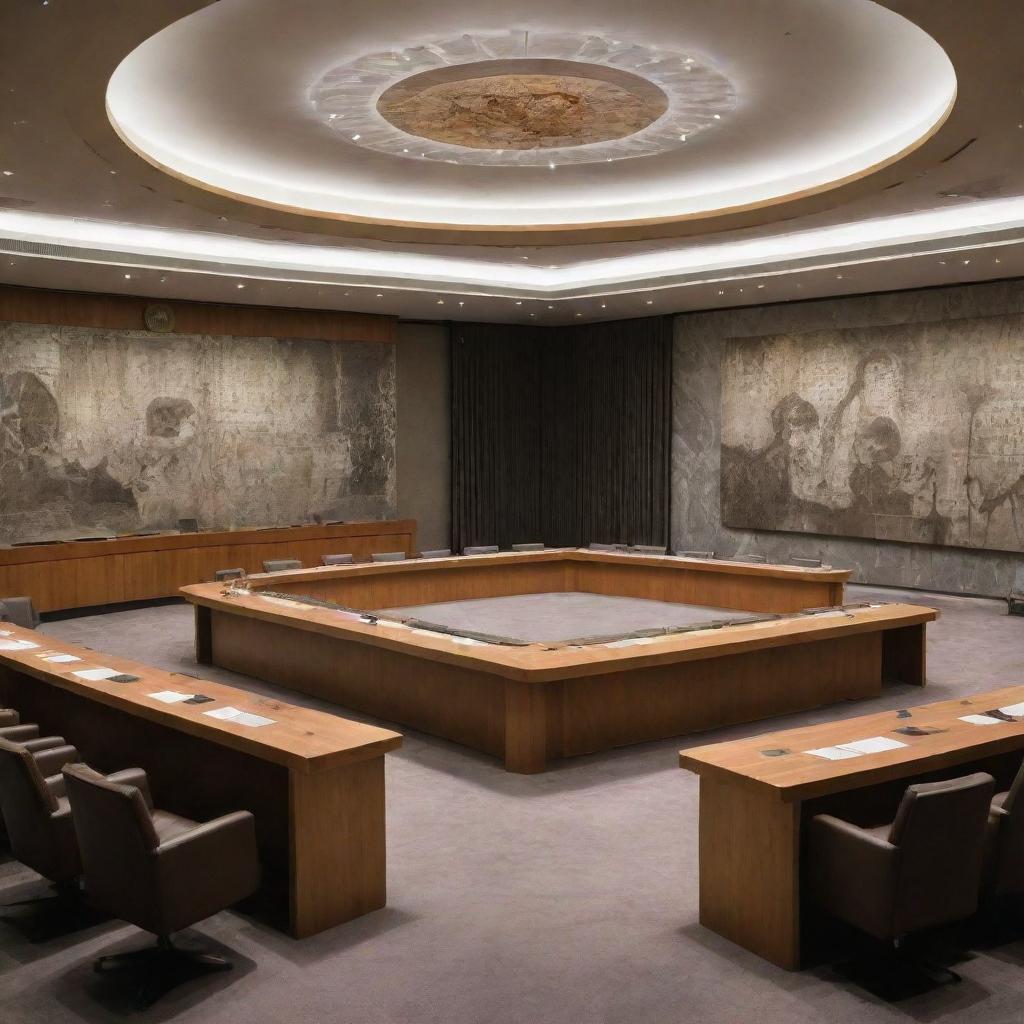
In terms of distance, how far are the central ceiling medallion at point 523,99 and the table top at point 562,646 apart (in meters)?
3.63

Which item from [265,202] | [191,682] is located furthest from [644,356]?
[191,682]

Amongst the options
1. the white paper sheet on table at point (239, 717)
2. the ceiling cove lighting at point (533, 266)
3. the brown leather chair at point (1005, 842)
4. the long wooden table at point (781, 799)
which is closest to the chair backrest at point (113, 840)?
the white paper sheet on table at point (239, 717)

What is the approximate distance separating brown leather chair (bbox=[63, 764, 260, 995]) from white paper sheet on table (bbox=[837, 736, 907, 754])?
7.64 feet

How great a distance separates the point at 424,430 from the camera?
16.3 meters

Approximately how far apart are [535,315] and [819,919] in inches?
493

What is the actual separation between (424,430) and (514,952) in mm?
12957

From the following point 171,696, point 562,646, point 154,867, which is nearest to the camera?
point 154,867

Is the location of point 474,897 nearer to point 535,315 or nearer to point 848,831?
point 848,831

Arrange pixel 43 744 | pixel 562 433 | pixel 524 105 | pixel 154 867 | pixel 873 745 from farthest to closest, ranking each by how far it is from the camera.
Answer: pixel 562 433 < pixel 524 105 < pixel 43 744 < pixel 873 745 < pixel 154 867

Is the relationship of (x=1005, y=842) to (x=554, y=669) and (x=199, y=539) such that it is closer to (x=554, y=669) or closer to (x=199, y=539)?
(x=554, y=669)

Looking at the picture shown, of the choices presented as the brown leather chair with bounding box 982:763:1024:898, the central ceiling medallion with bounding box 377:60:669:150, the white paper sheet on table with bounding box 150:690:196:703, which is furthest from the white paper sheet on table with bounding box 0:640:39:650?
the brown leather chair with bounding box 982:763:1024:898

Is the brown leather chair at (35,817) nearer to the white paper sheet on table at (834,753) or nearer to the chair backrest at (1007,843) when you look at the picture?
the white paper sheet on table at (834,753)

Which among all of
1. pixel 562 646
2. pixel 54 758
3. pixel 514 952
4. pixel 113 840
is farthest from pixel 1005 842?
pixel 54 758

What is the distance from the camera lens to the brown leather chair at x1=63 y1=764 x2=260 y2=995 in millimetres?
3416
